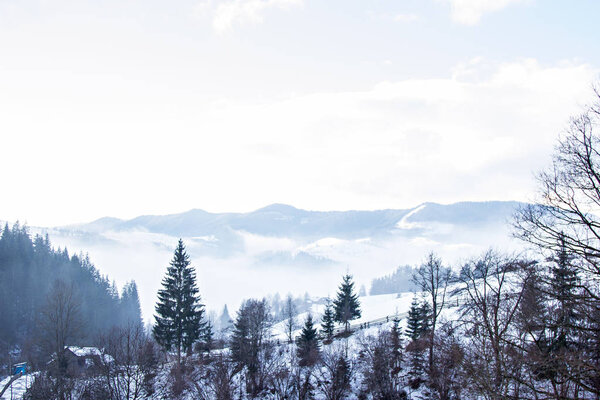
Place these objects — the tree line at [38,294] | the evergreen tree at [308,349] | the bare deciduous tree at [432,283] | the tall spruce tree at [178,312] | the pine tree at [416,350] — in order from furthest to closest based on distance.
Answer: the tree line at [38,294] → the tall spruce tree at [178,312] → the evergreen tree at [308,349] → the pine tree at [416,350] → the bare deciduous tree at [432,283]

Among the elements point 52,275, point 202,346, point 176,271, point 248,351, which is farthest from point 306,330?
point 52,275

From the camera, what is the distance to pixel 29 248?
112812mm

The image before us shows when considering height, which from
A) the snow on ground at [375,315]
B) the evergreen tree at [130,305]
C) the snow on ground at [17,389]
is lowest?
the evergreen tree at [130,305]

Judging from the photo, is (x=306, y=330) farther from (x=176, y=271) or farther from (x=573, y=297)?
(x=573, y=297)

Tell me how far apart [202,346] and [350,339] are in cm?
2056

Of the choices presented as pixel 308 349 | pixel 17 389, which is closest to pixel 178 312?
pixel 308 349

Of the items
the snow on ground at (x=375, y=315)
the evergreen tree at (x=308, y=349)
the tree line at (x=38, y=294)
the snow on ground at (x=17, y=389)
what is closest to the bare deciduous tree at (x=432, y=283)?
the evergreen tree at (x=308, y=349)

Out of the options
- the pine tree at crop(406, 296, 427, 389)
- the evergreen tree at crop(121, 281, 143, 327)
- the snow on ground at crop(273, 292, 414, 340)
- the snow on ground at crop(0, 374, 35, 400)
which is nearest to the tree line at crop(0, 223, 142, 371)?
the evergreen tree at crop(121, 281, 143, 327)

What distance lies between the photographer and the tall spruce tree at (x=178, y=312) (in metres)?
49.0

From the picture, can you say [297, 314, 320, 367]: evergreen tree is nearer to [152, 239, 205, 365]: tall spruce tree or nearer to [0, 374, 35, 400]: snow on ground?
[152, 239, 205, 365]: tall spruce tree

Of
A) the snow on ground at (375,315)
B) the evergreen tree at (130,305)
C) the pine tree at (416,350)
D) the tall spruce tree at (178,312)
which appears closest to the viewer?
the pine tree at (416,350)

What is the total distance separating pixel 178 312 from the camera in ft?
165

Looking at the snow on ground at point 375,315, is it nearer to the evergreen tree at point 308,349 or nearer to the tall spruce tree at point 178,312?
the evergreen tree at point 308,349

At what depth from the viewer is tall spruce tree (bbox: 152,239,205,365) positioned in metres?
49.0
